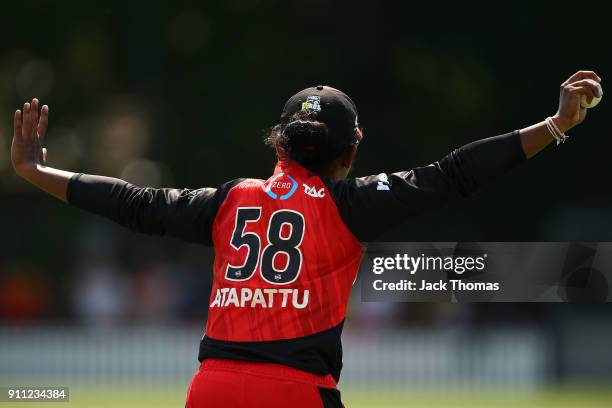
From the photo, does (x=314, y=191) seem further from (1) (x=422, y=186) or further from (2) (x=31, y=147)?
(2) (x=31, y=147)

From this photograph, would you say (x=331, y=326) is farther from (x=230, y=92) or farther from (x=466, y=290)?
(x=230, y=92)

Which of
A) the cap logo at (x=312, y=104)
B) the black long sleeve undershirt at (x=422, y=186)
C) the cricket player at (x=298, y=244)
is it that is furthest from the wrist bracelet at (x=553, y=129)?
the cap logo at (x=312, y=104)

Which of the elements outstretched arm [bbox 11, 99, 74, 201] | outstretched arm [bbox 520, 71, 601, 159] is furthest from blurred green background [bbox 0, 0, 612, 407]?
outstretched arm [bbox 520, 71, 601, 159]

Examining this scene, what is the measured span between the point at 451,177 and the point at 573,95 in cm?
52

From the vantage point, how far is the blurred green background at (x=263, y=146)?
18094mm

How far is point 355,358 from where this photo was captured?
17.6 m

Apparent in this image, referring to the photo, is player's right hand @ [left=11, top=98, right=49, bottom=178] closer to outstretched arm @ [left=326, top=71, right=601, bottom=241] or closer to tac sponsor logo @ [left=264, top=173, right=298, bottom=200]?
tac sponsor logo @ [left=264, top=173, right=298, bottom=200]

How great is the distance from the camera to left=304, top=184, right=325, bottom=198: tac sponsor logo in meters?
4.13

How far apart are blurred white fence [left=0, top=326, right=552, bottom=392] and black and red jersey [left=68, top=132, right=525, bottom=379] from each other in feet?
42.9

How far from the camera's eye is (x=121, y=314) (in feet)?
64.7

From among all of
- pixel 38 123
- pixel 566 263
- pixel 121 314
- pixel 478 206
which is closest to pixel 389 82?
pixel 478 206

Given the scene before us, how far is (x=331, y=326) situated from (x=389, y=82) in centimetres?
1947
